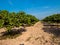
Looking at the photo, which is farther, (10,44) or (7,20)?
(7,20)

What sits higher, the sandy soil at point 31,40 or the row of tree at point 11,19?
the row of tree at point 11,19

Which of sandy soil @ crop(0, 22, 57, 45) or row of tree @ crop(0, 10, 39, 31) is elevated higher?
row of tree @ crop(0, 10, 39, 31)

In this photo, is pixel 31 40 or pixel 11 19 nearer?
pixel 31 40

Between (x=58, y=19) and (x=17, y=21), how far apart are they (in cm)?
2759

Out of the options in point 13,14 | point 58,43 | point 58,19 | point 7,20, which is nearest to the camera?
point 58,43

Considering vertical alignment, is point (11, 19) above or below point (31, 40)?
above

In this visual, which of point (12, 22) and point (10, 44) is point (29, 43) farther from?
point (12, 22)

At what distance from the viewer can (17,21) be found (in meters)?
23.7

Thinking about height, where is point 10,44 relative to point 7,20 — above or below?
below

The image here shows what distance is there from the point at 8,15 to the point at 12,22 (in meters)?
1.81

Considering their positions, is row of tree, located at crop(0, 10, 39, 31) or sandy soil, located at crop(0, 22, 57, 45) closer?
sandy soil, located at crop(0, 22, 57, 45)

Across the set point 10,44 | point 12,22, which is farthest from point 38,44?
point 12,22

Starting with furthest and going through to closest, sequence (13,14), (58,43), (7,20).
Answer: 1. (13,14)
2. (7,20)
3. (58,43)

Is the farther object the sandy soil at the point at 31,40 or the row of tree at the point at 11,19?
the row of tree at the point at 11,19
